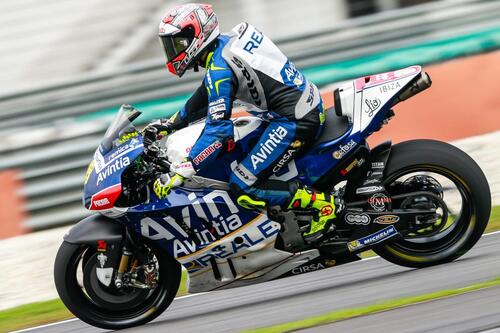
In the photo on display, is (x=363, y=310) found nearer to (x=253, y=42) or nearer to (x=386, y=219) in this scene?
(x=386, y=219)

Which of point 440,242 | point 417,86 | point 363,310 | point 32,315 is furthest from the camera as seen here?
point 32,315

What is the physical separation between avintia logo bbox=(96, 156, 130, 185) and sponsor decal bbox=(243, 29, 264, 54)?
3.35 feet

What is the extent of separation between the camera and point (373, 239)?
6.37m

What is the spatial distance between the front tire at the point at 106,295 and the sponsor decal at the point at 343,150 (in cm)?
127

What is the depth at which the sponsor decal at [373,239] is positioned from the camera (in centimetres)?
636

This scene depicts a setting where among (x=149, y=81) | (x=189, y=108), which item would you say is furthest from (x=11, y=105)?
(x=189, y=108)

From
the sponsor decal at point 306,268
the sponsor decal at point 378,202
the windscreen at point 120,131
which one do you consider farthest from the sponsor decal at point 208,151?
the sponsor decal at point 378,202

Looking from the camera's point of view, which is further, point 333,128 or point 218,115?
point 333,128

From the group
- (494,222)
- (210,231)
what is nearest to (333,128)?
(210,231)

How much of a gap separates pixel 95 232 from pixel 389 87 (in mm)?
2086

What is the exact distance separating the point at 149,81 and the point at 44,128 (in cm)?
133

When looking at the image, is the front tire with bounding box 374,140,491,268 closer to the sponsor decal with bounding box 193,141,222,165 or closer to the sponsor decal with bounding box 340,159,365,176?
the sponsor decal with bounding box 340,159,365,176

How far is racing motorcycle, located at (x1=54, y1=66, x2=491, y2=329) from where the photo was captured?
620 cm

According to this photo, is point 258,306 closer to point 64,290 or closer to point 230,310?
point 230,310
